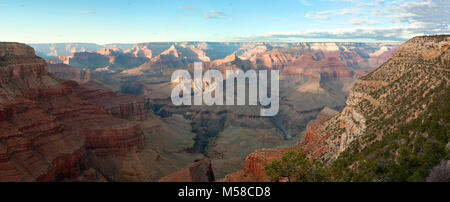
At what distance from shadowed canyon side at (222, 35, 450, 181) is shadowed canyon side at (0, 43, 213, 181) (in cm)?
2413

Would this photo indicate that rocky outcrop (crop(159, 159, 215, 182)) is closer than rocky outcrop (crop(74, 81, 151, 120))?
Yes

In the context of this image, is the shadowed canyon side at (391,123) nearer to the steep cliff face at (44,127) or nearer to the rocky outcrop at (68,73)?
the steep cliff face at (44,127)

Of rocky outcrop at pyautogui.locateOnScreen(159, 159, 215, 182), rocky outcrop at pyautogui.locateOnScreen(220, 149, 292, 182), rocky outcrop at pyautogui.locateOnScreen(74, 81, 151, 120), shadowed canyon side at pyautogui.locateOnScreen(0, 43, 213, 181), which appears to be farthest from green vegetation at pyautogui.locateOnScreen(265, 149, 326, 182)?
rocky outcrop at pyautogui.locateOnScreen(74, 81, 151, 120)

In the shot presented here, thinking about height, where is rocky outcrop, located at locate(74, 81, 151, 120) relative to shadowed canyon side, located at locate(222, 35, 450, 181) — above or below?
below

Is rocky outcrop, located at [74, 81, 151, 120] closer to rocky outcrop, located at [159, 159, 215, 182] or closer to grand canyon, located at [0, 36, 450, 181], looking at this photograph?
grand canyon, located at [0, 36, 450, 181]

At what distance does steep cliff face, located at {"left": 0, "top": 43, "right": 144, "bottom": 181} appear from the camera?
4847cm

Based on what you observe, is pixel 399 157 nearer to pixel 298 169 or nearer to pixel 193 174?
pixel 298 169

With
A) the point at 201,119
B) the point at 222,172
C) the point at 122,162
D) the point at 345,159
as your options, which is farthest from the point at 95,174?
the point at 201,119

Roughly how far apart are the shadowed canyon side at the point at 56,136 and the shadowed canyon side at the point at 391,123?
24129mm

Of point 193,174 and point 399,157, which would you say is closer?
point 399,157

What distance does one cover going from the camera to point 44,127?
186 ft

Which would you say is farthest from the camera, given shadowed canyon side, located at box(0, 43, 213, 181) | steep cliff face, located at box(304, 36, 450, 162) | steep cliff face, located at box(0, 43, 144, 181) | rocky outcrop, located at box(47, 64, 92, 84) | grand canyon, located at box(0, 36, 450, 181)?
rocky outcrop, located at box(47, 64, 92, 84)

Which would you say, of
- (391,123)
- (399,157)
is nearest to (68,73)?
(391,123)

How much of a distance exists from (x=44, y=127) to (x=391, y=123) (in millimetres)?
62771
